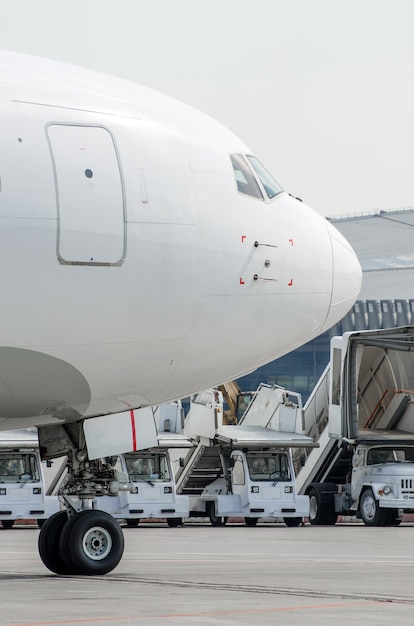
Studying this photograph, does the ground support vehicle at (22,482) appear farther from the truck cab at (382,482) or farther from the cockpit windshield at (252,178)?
the cockpit windshield at (252,178)

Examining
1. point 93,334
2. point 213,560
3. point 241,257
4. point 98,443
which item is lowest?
point 213,560

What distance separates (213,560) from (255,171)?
5.77 m

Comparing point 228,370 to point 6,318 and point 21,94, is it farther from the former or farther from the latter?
point 21,94

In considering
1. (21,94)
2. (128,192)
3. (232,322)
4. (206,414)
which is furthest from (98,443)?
(206,414)

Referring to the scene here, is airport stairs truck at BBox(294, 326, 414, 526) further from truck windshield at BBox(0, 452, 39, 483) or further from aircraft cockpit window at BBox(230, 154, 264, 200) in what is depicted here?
aircraft cockpit window at BBox(230, 154, 264, 200)

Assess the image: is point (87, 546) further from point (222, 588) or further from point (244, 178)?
point (244, 178)

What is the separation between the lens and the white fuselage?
11.3 m

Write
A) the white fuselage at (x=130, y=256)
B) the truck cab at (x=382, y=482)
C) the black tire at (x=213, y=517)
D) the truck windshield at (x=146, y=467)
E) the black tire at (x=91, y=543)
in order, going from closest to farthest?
1. the white fuselage at (x=130, y=256)
2. the black tire at (x=91, y=543)
3. the truck cab at (x=382, y=482)
4. the truck windshield at (x=146, y=467)
5. the black tire at (x=213, y=517)

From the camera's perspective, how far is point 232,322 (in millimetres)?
12547

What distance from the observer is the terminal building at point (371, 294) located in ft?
274

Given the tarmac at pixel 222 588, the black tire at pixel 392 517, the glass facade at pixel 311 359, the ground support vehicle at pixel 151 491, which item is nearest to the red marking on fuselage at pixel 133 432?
the tarmac at pixel 222 588

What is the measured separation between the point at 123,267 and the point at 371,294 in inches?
3320

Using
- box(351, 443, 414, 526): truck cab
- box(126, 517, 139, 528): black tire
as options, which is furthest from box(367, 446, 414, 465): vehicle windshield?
box(126, 517, 139, 528): black tire

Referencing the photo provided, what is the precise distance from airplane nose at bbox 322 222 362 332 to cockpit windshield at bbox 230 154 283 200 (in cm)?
82
